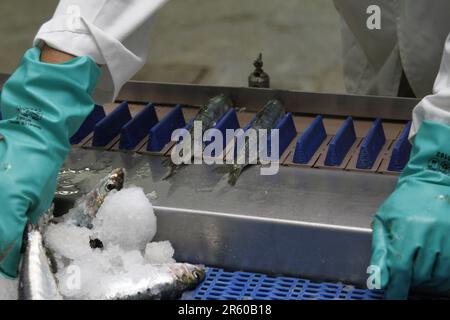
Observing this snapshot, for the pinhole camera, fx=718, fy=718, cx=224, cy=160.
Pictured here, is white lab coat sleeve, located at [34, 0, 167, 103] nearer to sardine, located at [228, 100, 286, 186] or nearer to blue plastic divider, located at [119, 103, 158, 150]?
blue plastic divider, located at [119, 103, 158, 150]

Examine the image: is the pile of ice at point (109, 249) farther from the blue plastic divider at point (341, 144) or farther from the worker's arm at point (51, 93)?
the blue plastic divider at point (341, 144)

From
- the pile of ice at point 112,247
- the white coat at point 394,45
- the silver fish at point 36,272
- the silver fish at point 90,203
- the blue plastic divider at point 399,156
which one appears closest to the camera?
the silver fish at point 36,272

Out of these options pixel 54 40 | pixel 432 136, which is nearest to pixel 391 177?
pixel 432 136

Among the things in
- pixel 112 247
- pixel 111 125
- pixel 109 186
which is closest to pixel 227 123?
pixel 111 125

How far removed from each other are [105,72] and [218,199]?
0.38m

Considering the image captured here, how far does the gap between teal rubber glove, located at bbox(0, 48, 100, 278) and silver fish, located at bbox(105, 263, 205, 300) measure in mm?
201

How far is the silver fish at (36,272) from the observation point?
114 cm

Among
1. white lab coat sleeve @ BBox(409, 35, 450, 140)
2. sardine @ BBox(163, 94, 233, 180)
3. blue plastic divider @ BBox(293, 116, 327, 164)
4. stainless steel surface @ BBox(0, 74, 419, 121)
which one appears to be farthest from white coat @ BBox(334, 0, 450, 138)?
sardine @ BBox(163, 94, 233, 180)

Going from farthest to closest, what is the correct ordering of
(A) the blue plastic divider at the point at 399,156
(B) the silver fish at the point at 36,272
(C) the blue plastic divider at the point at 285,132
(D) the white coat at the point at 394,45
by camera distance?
(D) the white coat at the point at 394,45, (C) the blue plastic divider at the point at 285,132, (A) the blue plastic divider at the point at 399,156, (B) the silver fish at the point at 36,272

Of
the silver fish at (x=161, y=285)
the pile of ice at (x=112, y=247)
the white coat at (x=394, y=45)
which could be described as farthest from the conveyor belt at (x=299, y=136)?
the silver fish at (x=161, y=285)

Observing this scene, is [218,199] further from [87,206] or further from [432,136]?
[432,136]

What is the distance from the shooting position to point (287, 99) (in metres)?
1.82

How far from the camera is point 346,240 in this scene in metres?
1.29

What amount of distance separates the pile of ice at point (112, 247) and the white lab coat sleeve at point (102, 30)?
27cm
